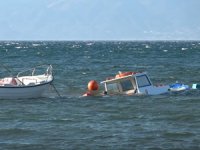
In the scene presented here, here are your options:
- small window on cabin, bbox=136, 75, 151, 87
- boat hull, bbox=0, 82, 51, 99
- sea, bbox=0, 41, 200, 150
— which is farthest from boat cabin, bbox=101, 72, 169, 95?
boat hull, bbox=0, 82, 51, 99

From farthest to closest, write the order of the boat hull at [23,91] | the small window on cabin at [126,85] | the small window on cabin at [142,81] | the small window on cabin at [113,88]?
the small window on cabin at [113,88], the small window on cabin at [126,85], the small window on cabin at [142,81], the boat hull at [23,91]

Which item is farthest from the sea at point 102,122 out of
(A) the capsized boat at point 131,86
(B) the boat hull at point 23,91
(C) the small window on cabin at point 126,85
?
(C) the small window on cabin at point 126,85

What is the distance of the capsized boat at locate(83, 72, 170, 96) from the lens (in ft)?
117

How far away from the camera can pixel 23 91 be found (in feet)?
111

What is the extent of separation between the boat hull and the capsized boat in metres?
3.05

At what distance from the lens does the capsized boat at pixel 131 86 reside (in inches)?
1399

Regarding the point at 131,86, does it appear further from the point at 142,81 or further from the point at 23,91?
the point at 23,91

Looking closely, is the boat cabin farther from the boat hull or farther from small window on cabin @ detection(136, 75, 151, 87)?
the boat hull

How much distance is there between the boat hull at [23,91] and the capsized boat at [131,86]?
3045mm

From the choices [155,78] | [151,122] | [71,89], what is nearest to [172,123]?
[151,122]

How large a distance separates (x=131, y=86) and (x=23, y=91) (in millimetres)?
6252

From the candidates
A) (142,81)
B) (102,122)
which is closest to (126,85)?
(142,81)

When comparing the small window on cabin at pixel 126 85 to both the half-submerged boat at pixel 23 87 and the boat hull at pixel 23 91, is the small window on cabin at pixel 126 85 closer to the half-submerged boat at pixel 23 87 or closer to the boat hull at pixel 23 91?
the half-submerged boat at pixel 23 87

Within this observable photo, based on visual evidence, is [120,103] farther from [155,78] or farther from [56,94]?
[155,78]
